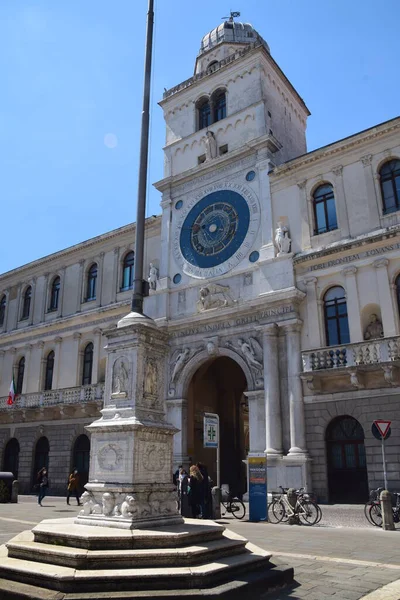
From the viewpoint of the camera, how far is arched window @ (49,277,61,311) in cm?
3278

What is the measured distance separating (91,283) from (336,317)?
16.2 metres

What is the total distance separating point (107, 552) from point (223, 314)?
55.1 ft

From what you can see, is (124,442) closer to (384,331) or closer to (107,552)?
(107,552)

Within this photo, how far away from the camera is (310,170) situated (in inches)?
902

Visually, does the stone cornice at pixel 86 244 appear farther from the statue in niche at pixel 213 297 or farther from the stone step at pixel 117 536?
the stone step at pixel 117 536

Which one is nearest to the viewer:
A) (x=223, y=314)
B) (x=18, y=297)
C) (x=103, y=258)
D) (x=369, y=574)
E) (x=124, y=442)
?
(x=369, y=574)

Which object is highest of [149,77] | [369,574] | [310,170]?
[310,170]

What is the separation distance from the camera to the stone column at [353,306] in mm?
19550

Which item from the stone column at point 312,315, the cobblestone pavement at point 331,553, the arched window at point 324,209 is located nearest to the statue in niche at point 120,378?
the cobblestone pavement at point 331,553

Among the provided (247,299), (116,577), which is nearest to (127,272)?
(247,299)

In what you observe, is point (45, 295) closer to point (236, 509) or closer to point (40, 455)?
point (40, 455)

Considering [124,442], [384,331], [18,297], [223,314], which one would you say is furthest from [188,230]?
[124,442]

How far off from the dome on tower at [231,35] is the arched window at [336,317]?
17.3 metres

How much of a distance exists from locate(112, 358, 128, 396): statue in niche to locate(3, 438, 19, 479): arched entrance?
25131 mm
